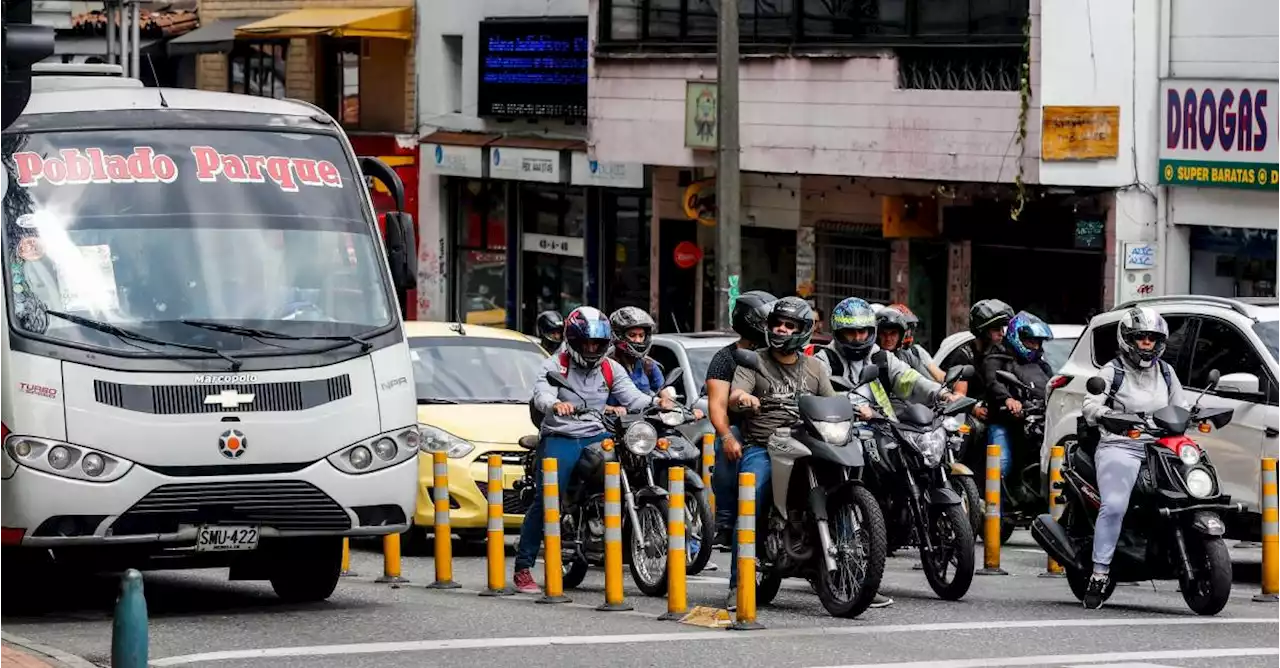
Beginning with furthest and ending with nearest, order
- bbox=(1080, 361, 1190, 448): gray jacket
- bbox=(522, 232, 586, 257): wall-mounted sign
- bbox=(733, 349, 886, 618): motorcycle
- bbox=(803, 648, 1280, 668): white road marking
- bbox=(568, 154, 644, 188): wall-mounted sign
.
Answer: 1. bbox=(522, 232, 586, 257): wall-mounted sign
2. bbox=(568, 154, 644, 188): wall-mounted sign
3. bbox=(1080, 361, 1190, 448): gray jacket
4. bbox=(733, 349, 886, 618): motorcycle
5. bbox=(803, 648, 1280, 668): white road marking

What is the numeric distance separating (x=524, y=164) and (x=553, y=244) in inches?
57.5

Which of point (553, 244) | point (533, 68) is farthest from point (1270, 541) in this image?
point (553, 244)

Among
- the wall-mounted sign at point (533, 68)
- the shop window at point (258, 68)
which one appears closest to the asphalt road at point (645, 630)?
the wall-mounted sign at point (533, 68)

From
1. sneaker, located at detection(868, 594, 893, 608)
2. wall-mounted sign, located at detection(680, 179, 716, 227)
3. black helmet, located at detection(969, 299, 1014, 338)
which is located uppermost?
wall-mounted sign, located at detection(680, 179, 716, 227)

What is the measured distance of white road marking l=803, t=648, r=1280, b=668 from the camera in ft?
38.7

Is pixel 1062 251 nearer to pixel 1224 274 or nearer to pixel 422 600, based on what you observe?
pixel 1224 274

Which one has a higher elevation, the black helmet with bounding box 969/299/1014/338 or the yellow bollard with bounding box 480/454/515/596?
the black helmet with bounding box 969/299/1014/338

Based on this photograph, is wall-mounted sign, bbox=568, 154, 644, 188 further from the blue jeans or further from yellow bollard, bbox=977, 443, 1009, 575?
the blue jeans

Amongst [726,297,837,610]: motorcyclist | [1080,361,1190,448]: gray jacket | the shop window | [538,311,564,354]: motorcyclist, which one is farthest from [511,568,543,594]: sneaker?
the shop window

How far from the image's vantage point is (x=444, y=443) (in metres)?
18.3

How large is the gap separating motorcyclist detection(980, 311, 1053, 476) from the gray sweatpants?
4.54 m

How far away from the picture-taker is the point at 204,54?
48281 mm

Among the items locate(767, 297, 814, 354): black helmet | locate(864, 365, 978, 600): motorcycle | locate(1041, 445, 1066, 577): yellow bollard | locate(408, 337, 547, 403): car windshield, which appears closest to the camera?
locate(767, 297, 814, 354): black helmet

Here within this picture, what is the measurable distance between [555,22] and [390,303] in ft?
77.9
